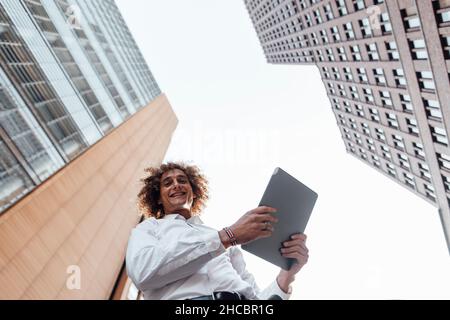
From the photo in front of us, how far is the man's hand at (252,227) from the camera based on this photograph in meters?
3.04

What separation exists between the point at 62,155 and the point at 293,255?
2913 centimetres

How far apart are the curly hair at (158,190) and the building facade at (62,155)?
1807cm

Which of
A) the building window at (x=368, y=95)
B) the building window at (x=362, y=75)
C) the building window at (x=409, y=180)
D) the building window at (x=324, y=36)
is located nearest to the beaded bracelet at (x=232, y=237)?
the building window at (x=362, y=75)

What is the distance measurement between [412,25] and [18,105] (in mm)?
30134

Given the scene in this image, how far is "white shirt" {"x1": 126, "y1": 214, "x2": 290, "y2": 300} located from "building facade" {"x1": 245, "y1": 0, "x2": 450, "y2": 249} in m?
26.8

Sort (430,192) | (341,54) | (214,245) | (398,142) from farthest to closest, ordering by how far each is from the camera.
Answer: (341,54) < (398,142) < (430,192) < (214,245)

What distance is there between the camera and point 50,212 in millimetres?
25562

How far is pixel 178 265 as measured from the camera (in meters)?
2.91

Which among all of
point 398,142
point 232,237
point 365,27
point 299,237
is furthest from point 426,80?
point 232,237

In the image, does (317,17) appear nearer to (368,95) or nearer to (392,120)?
(368,95)

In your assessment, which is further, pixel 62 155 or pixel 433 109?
pixel 433 109

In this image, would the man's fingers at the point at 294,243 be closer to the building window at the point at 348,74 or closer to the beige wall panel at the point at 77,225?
the beige wall panel at the point at 77,225
